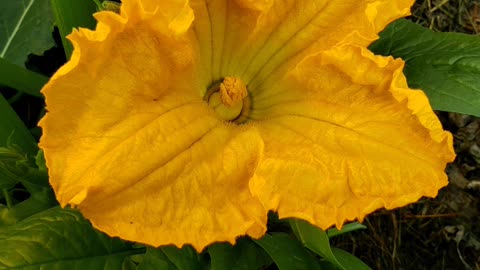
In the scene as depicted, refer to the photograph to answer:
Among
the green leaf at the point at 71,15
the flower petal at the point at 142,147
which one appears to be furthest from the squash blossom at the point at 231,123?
the green leaf at the point at 71,15

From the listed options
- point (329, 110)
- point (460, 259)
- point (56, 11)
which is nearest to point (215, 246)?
point (329, 110)

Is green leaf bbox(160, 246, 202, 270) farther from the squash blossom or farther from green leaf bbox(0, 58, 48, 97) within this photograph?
→ green leaf bbox(0, 58, 48, 97)

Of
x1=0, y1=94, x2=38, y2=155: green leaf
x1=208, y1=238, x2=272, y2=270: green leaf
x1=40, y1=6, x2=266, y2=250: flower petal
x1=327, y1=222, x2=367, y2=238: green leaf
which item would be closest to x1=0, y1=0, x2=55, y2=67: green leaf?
x1=0, y1=94, x2=38, y2=155: green leaf

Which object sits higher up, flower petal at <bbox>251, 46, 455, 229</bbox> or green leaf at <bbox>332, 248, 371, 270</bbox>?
flower petal at <bbox>251, 46, 455, 229</bbox>

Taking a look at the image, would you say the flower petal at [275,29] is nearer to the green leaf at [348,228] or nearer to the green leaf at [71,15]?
the green leaf at [71,15]

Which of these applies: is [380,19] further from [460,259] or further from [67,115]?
[460,259]
